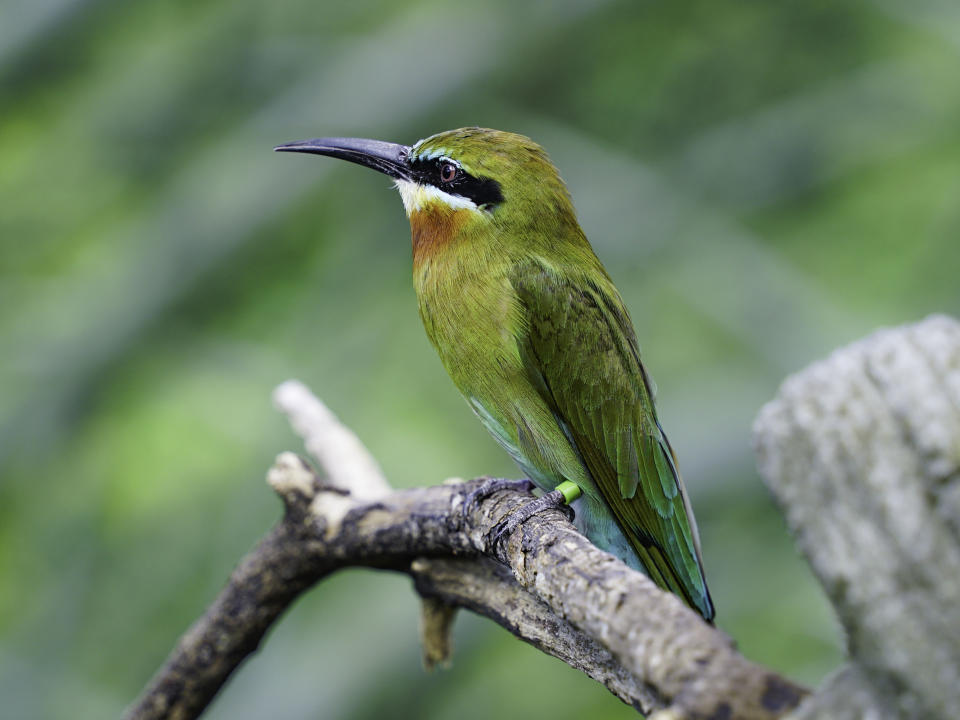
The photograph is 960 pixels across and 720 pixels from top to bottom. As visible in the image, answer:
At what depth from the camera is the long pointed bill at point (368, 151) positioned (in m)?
2.94

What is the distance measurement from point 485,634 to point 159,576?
9.76 feet

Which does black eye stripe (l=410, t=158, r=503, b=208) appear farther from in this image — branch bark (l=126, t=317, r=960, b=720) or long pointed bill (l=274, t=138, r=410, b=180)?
branch bark (l=126, t=317, r=960, b=720)

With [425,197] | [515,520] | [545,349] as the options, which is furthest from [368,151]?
[515,520]

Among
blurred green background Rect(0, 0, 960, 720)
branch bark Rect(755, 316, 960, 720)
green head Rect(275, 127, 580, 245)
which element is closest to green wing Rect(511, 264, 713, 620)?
green head Rect(275, 127, 580, 245)

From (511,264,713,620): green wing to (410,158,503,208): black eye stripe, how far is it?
0.25 meters

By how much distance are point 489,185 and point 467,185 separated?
70 millimetres

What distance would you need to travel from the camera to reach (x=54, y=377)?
5312mm

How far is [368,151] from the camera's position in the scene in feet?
9.86

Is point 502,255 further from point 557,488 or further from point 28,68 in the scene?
point 28,68

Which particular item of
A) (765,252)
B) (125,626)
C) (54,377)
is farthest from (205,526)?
(765,252)

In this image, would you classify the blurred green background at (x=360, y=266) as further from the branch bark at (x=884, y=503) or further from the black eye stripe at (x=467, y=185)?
the branch bark at (x=884, y=503)

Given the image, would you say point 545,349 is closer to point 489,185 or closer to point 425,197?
point 489,185

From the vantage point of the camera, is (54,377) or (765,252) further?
(765,252)

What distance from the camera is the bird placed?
2527mm
